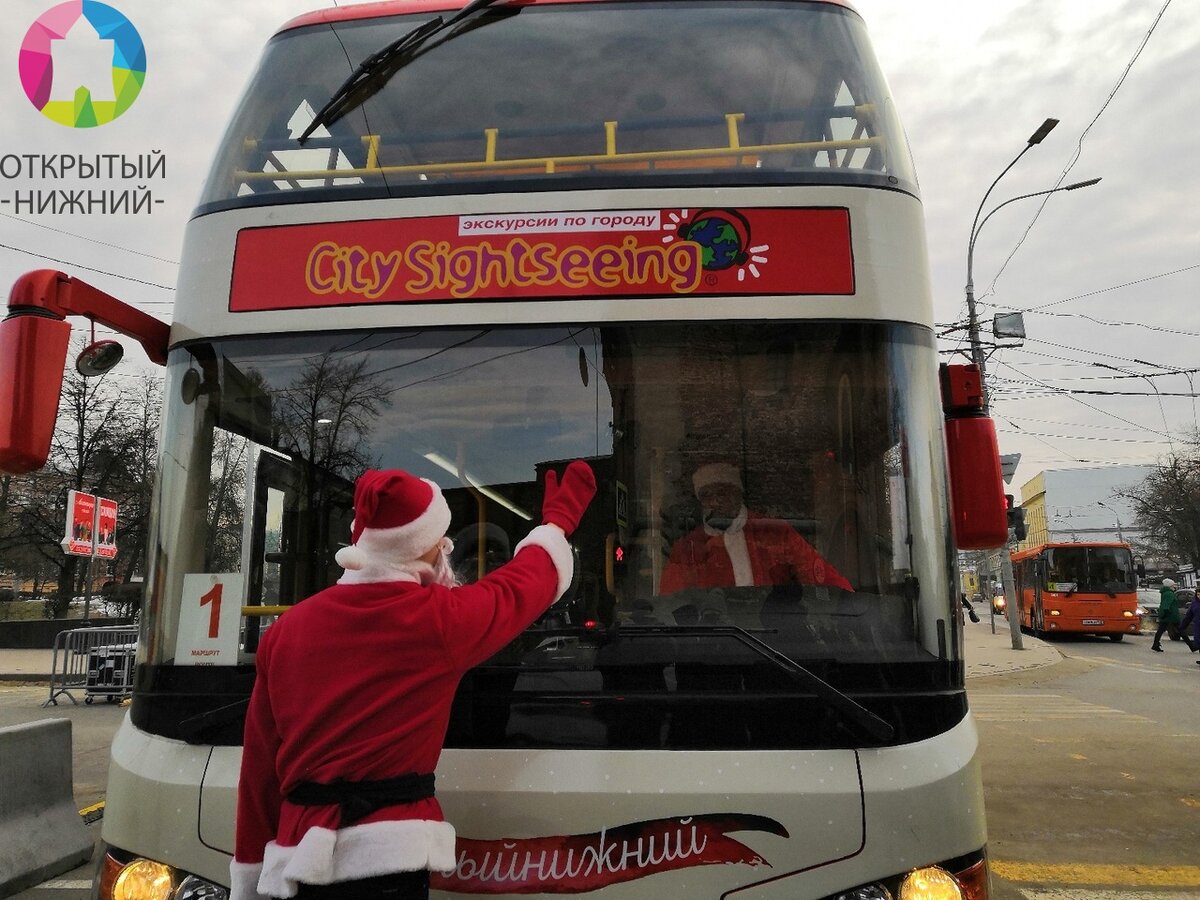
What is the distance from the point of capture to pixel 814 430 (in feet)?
8.03

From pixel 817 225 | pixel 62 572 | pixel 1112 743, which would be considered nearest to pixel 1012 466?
pixel 1112 743

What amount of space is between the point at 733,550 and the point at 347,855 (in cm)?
119

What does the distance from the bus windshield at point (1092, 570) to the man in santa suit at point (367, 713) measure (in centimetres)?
2809

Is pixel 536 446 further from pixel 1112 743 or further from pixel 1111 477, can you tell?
pixel 1111 477

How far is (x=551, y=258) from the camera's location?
8.35 ft

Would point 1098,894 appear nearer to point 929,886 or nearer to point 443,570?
point 929,886

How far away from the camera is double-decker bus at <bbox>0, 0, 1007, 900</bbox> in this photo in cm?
210

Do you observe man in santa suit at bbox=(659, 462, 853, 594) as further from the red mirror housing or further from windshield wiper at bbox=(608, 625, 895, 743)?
the red mirror housing

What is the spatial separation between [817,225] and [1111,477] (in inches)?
3597

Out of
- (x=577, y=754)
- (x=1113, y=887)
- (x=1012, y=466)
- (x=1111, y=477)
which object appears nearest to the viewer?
(x=577, y=754)

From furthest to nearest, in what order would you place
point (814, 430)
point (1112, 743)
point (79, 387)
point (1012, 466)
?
point (79, 387), point (1012, 466), point (1112, 743), point (814, 430)

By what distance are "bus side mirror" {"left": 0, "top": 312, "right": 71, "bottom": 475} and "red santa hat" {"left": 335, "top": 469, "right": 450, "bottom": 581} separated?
924mm

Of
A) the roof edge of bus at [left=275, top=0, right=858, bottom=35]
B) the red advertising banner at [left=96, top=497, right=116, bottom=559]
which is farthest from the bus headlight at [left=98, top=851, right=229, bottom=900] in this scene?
the red advertising banner at [left=96, top=497, right=116, bottom=559]

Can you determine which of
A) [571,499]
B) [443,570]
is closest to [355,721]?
[443,570]
